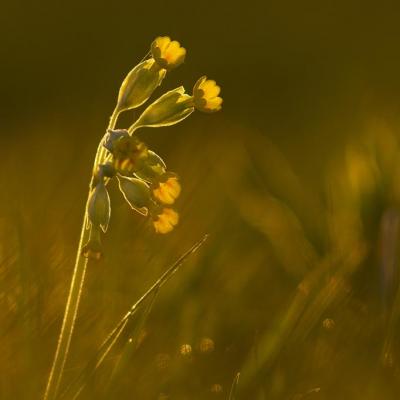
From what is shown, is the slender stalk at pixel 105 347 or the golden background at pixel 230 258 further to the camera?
the golden background at pixel 230 258

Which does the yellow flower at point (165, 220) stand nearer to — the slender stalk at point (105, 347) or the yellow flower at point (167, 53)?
the slender stalk at point (105, 347)

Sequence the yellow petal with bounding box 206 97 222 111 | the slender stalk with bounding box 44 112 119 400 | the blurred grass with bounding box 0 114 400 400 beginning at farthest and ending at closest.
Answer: the yellow petal with bounding box 206 97 222 111 < the blurred grass with bounding box 0 114 400 400 < the slender stalk with bounding box 44 112 119 400

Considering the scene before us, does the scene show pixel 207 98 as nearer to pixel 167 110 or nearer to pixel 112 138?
pixel 167 110

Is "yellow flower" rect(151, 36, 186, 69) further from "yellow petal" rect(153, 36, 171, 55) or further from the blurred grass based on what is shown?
the blurred grass

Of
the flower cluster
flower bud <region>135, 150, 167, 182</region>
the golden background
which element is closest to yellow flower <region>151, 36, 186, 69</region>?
the flower cluster

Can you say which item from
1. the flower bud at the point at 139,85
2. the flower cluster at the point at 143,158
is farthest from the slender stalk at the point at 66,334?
the flower bud at the point at 139,85

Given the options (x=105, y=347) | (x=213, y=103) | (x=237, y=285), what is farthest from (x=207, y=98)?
(x=105, y=347)

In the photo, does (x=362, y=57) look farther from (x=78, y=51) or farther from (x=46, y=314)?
(x=46, y=314)
